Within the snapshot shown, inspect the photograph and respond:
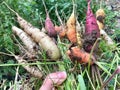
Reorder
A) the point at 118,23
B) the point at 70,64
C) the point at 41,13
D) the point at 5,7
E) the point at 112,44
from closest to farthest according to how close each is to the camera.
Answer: the point at 70,64 < the point at 112,44 < the point at 5,7 < the point at 41,13 < the point at 118,23

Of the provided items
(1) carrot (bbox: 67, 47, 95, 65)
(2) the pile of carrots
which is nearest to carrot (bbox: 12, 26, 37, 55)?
(2) the pile of carrots

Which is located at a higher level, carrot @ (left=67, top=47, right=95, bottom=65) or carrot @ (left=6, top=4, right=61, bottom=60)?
carrot @ (left=6, top=4, right=61, bottom=60)

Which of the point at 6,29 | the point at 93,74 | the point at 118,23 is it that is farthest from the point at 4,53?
the point at 118,23

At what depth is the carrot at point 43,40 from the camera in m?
1.77

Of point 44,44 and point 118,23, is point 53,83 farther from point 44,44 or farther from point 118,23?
point 118,23

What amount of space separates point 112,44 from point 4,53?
0.60 metres

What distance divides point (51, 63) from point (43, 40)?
16 cm

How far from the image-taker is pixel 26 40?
188 cm

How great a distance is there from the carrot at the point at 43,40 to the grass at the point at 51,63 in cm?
3

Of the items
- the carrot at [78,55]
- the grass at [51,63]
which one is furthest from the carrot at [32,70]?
the carrot at [78,55]

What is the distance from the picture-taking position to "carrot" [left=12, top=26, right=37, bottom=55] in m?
1.84

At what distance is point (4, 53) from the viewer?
182cm

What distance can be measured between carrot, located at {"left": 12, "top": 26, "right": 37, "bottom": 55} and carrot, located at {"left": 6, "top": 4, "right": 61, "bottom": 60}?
0.02 meters

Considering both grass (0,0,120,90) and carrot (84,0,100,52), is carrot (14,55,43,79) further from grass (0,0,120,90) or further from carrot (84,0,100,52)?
carrot (84,0,100,52)
